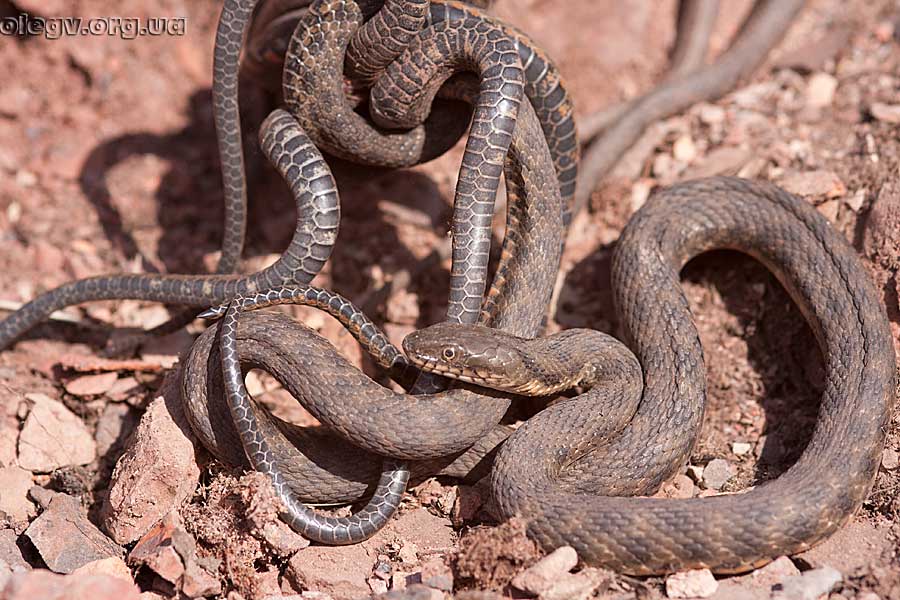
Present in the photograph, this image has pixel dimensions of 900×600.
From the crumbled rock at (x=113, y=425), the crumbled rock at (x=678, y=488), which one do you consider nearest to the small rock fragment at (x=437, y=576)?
the crumbled rock at (x=678, y=488)

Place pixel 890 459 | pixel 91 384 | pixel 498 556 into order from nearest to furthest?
pixel 498 556 → pixel 890 459 → pixel 91 384

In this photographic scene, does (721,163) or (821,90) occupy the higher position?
(821,90)

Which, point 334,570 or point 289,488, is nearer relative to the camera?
point 334,570

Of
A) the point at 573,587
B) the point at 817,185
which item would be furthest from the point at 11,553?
the point at 817,185

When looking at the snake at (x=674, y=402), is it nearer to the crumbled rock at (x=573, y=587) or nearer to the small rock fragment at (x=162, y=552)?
the crumbled rock at (x=573, y=587)

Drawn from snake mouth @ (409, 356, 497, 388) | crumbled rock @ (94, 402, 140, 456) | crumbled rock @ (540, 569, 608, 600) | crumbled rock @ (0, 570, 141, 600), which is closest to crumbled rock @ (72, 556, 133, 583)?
crumbled rock @ (0, 570, 141, 600)

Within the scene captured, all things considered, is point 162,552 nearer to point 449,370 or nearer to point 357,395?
point 357,395
